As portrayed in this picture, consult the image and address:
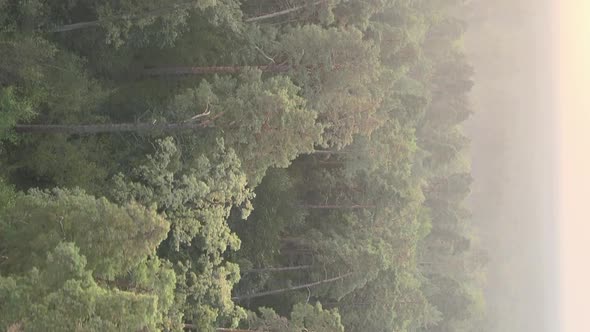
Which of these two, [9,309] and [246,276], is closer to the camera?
[9,309]

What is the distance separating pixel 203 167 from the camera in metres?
19.9

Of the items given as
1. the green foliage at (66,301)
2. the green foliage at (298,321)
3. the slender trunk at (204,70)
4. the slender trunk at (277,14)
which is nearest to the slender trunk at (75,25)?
the slender trunk at (204,70)

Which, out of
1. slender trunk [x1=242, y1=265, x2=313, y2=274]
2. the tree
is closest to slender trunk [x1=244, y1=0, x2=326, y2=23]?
the tree

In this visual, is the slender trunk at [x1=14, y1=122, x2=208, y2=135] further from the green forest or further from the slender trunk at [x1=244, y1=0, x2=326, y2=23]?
the slender trunk at [x1=244, y1=0, x2=326, y2=23]

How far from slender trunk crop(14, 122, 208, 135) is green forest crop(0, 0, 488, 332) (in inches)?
3.3

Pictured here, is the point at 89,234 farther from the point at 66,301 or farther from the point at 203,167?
the point at 203,167

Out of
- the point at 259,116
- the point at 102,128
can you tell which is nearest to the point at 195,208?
the point at 259,116

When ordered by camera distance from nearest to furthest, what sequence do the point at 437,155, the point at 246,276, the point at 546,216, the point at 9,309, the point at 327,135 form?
the point at 9,309 < the point at 327,135 < the point at 246,276 < the point at 437,155 < the point at 546,216

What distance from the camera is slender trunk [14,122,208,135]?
20.2 m

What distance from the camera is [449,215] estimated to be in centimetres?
4472

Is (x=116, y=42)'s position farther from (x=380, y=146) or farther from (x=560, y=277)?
(x=560, y=277)

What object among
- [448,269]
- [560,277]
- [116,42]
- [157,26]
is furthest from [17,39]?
[560,277]

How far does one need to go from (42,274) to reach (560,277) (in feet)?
247

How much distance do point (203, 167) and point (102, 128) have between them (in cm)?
435
